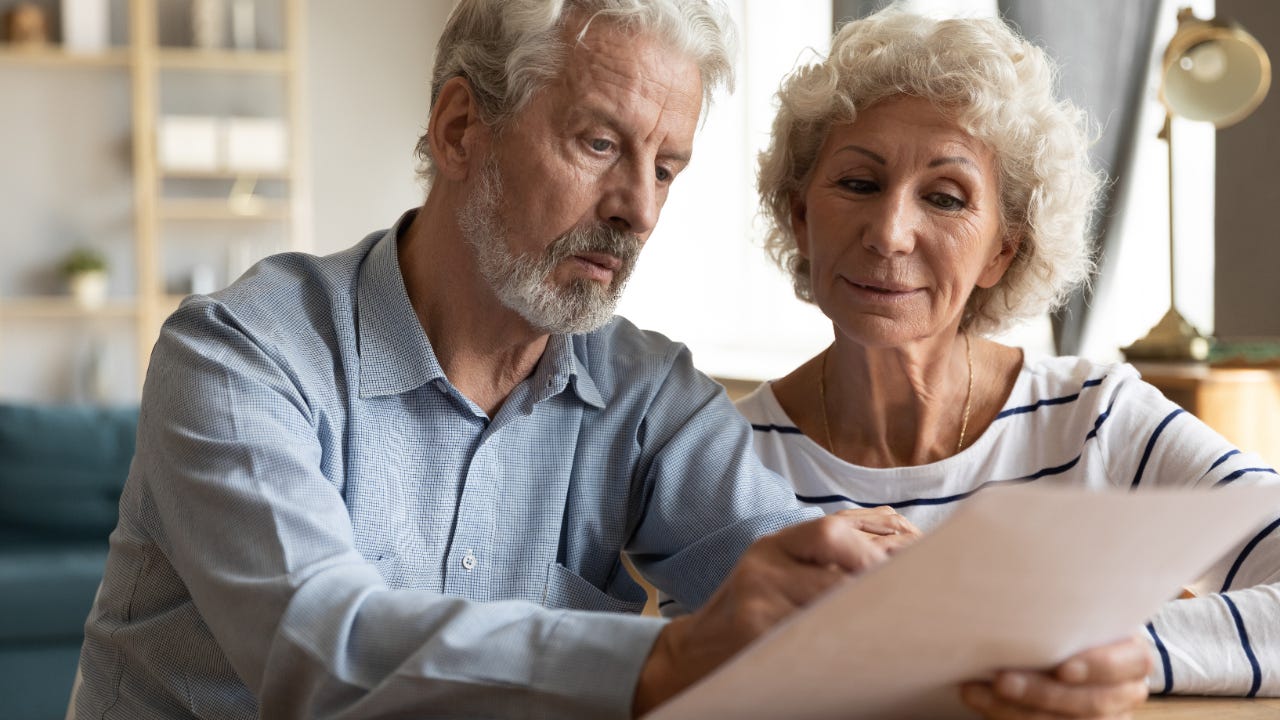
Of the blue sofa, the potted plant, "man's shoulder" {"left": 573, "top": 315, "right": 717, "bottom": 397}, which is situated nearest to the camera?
"man's shoulder" {"left": 573, "top": 315, "right": 717, "bottom": 397}

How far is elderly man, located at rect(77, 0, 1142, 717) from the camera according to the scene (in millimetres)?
1126

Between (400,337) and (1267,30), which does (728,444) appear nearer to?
(400,337)

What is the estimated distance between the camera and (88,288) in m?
6.09

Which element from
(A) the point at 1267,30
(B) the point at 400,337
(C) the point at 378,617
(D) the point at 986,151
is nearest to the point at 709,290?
(A) the point at 1267,30

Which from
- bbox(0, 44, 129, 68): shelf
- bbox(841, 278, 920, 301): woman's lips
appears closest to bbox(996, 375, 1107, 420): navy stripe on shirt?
bbox(841, 278, 920, 301): woman's lips

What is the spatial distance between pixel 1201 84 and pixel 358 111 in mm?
4798

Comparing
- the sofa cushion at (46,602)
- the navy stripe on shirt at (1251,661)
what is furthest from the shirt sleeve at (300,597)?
the sofa cushion at (46,602)

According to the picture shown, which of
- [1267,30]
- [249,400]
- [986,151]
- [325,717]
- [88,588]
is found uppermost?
[1267,30]

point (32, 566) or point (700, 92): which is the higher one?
point (700, 92)

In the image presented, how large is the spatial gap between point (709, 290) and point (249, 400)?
4.46 metres

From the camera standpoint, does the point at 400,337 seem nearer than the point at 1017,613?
No

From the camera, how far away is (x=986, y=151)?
161 cm

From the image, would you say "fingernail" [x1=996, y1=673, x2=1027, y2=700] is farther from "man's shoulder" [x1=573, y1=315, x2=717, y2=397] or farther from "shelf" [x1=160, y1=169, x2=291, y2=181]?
"shelf" [x1=160, y1=169, x2=291, y2=181]

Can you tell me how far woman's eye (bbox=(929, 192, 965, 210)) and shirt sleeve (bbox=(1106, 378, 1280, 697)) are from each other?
0.32 m
